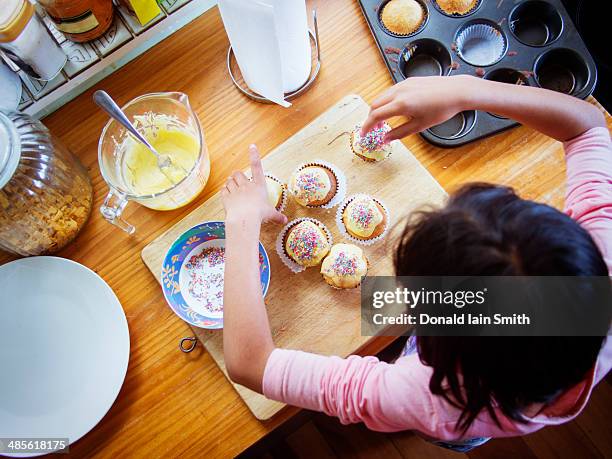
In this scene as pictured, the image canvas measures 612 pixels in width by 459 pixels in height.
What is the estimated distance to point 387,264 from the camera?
3.29 feet

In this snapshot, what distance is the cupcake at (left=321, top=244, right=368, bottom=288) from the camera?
96cm

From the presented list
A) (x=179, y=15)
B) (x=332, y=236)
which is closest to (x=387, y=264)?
(x=332, y=236)

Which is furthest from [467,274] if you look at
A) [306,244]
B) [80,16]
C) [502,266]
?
[80,16]

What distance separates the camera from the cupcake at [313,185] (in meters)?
1.01

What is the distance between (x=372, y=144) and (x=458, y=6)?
392 millimetres

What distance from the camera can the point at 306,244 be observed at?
0.98 meters

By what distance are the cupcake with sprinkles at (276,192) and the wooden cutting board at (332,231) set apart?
2 cm

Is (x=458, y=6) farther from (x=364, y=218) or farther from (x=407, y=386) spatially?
(x=407, y=386)

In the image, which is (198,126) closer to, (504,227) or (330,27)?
(330,27)

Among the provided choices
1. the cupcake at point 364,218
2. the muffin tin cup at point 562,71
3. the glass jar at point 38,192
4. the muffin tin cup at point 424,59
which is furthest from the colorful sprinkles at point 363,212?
the glass jar at point 38,192

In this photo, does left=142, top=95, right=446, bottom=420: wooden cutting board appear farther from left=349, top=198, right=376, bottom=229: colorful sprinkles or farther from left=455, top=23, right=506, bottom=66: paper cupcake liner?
left=455, top=23, right=506, bottom=66: paper cupcake liner

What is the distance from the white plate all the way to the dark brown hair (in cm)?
60

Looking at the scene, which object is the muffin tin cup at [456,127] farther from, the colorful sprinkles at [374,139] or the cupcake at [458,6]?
the cupcake at [458,6]

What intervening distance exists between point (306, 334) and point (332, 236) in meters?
0.20
